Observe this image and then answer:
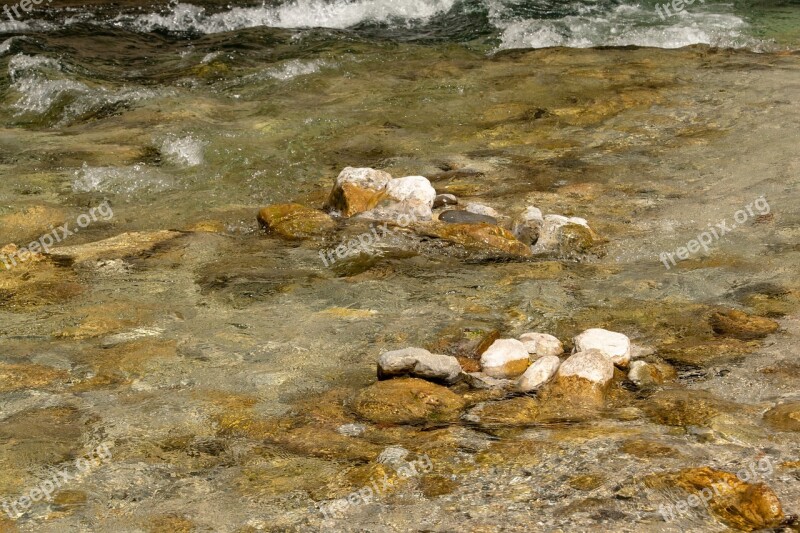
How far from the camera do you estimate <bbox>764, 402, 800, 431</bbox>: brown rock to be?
294 cm

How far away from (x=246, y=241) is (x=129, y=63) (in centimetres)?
472

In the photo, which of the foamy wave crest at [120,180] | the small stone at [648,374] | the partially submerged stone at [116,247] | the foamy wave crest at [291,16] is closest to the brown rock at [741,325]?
the small stone at [648,374]

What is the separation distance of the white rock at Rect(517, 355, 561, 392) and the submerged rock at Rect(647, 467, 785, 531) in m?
0.78

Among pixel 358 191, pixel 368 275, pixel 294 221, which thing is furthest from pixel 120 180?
pixel 368 275

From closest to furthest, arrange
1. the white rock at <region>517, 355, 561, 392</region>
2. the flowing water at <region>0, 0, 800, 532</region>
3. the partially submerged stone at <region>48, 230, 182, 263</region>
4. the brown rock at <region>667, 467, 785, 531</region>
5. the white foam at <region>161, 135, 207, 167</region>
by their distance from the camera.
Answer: the brown rock at <region>667, 467, 785, 531</region>
the flowing water at <region>0, 0, 800, 532</region>
the white rock at <region>517, 355, 561, 392</region>
the partially submerged stone at <region>48, 230, 182, 263</region>
the white foam at <region>161, 135, 207, 167</region>

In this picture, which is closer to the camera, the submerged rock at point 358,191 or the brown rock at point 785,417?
the brown rock at point 785,417

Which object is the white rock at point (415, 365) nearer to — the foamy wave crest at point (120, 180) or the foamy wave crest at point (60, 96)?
the foamy wave crest at point (120, 180)

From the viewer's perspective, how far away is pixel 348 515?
267 centimetres

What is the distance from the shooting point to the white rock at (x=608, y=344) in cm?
353

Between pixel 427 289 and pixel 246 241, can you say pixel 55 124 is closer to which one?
pixel 246 241

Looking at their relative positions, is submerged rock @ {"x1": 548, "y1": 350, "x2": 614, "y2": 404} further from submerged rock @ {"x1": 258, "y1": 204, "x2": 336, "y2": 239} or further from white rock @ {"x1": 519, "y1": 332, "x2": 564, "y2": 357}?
submerged rock @ {"x1": 258, "y1": 204, "x2": 336, "y2": 239}

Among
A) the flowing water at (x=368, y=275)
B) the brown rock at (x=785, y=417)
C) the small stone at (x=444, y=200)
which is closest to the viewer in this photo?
the flowing water at (x=368, y=275)

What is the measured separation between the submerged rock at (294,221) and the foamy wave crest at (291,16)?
19.4ft

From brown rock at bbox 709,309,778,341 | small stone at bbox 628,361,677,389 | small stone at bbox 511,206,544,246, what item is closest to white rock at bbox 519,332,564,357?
small stone at bbox 628,361,677,389
